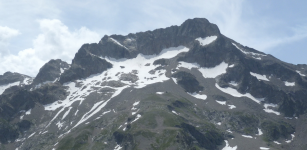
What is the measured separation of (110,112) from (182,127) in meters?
58.5

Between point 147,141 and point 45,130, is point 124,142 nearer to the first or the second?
point 147,141

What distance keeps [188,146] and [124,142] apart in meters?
35.3

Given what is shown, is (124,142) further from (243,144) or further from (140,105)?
(243,144)

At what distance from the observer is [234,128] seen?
183 metres

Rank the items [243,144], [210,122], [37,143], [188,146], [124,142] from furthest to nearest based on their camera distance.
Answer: [210,122] < [37,143] < [243,144] < [124,142] < [188,146]

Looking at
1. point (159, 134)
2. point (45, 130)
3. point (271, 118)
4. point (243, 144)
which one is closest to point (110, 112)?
point (45, 130)

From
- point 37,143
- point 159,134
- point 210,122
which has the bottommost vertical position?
point 37,143

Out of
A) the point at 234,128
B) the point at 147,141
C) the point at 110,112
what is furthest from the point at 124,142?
the point at 234,128

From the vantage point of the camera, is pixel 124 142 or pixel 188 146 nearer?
pixel 188 146

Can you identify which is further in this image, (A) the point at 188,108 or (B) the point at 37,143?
(A) the point at 188,108

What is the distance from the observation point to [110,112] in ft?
632

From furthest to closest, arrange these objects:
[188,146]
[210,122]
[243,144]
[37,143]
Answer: [210,122] < [37,143] < [243,144] < [188,146]

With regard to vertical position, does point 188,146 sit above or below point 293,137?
below

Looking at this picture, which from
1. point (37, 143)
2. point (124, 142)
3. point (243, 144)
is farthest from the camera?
point (37, 143)
